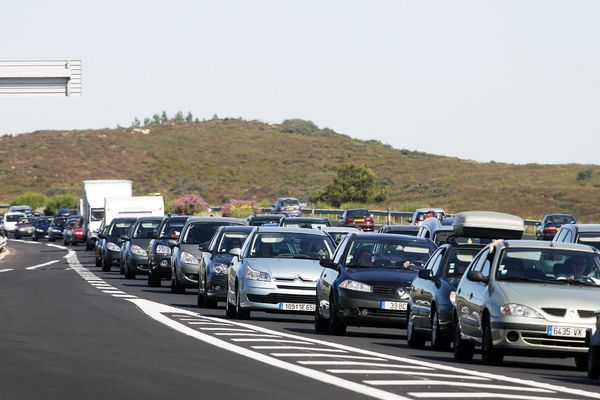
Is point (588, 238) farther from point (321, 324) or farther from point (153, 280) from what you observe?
point (153, 280)

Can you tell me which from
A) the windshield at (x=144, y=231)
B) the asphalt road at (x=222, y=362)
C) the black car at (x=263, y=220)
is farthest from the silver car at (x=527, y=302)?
the black car at (x=263, y=220)

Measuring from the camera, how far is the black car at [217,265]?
1124 inches

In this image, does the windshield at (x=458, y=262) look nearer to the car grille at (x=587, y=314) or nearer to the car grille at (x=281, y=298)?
the car grille at (x=587, y=314)

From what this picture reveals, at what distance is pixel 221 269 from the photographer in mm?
28484

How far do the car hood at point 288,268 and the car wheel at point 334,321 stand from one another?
2593 millimetres

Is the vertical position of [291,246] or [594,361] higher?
[291,246]

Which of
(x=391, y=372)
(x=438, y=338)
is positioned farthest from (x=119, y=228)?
(x=391, y=372)

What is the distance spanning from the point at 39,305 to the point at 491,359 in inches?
491

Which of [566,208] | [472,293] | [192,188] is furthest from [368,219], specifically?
[192,188]

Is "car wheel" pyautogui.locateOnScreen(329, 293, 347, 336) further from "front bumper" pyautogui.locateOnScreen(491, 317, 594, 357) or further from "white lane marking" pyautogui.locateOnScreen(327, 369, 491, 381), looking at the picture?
"white lane marking" pyautogui.locateOnScreen(327, 369, 491, 381)

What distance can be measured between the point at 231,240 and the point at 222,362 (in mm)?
13663

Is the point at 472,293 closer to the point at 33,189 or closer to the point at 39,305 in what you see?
the point at 39,305

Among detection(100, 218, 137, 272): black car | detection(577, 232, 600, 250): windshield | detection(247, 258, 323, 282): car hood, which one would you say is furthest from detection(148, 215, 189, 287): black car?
detection(577, 232, 600, 250): windshield

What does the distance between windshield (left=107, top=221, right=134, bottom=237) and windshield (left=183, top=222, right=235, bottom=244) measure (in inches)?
592
